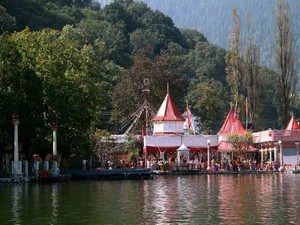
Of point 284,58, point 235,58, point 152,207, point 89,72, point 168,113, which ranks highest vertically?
point 235,58

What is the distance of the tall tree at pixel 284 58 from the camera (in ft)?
221

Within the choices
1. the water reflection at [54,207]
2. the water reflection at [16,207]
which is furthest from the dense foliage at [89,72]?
the water reflection at [54,207]

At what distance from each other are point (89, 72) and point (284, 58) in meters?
24.9

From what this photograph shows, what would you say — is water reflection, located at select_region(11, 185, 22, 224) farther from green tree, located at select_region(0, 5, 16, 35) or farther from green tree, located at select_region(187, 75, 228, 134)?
green tree, located at select_region(0, 5, 16, 35)

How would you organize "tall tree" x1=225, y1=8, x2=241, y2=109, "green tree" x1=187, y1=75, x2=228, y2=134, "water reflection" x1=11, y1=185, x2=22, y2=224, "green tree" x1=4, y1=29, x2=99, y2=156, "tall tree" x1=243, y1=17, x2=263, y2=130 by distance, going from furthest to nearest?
"green tree" x1=187, y1=75, x2=228, y2=134 → "tall tree" x1=225, y1=8, x2=241, y2=109 → "tall tree" x1=243, y1=17, x2=263, y2=130 → "green tree" x1=4, y1=29, x2=99, y2=156 → "water reflection" x1=11, y1=185, x2=22, y2=224

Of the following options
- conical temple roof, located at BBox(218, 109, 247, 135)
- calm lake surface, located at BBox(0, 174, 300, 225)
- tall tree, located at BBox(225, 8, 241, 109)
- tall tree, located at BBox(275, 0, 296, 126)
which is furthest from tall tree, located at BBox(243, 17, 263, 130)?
calm lake surface, located at BBox(0, 174, 300, 225)

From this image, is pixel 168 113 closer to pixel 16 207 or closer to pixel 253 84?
pixel 253 84

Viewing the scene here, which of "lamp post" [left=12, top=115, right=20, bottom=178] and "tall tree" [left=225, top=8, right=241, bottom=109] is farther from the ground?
"tall tree" [left=225, top=8, right=241, bottom=109]

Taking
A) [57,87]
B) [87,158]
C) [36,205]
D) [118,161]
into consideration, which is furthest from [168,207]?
[118,161]

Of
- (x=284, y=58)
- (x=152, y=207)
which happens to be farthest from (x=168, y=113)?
(x=152, y=207)

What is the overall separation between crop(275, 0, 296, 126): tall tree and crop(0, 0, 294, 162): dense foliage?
908 cm

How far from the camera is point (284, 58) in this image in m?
68.5

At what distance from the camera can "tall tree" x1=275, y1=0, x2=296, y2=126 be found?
221ft

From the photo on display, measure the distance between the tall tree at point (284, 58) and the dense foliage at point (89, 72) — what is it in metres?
9.08
